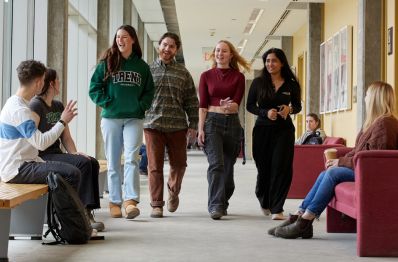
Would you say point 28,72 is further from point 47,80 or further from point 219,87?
point 219,87

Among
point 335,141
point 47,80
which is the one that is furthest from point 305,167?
point 47,80

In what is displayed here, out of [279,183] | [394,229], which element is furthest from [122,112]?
[394,229]

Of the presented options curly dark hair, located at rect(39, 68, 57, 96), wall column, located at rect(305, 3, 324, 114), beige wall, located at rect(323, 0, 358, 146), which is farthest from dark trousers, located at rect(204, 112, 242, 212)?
wall column, located at rect(305, 3, 324, 114)

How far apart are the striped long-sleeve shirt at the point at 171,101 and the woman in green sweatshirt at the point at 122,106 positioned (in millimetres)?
275

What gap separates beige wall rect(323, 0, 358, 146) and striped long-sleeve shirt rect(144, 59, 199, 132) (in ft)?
15.2

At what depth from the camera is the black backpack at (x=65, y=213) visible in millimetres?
4094

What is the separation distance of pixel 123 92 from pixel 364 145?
7.14 feet

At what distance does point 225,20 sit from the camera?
1540 centimetres

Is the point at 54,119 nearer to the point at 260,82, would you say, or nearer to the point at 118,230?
the point at 118,230

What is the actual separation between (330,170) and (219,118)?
1.67 metres

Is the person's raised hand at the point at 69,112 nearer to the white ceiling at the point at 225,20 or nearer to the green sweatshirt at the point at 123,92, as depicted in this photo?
the green sweatshirt at the point at 123,92

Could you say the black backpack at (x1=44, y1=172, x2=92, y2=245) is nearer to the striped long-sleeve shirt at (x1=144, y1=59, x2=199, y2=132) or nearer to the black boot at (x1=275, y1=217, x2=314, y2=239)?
the black boot at (x1=275, y1=217, x2=314, y2=239)

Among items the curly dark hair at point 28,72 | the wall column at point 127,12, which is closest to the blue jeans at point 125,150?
the curly dark hair at point 28,72

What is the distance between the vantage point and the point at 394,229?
3.88 metres
